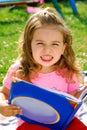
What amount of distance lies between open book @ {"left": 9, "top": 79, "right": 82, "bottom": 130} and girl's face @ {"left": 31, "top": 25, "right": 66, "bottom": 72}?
248 mm

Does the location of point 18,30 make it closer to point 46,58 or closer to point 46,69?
point 46,69

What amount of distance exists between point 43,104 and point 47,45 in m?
0.32

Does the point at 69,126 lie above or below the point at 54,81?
below

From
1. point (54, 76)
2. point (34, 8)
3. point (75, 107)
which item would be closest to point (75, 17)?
point (34, 8)

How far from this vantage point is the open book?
1.87m

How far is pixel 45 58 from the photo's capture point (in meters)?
2.08

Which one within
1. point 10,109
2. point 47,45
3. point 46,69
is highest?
point 47,45

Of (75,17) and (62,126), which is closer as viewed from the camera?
(62,126)

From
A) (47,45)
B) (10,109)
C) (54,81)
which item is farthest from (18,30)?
(10,109)

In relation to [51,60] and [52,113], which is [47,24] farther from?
[52,113]

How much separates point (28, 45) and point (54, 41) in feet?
0.58

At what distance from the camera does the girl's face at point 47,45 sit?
81.5 inches

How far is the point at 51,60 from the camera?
2105 mm

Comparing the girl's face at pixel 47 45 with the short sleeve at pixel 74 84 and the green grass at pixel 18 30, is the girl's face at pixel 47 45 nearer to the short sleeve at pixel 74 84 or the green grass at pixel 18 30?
the short sleeve at pixel 74 84
